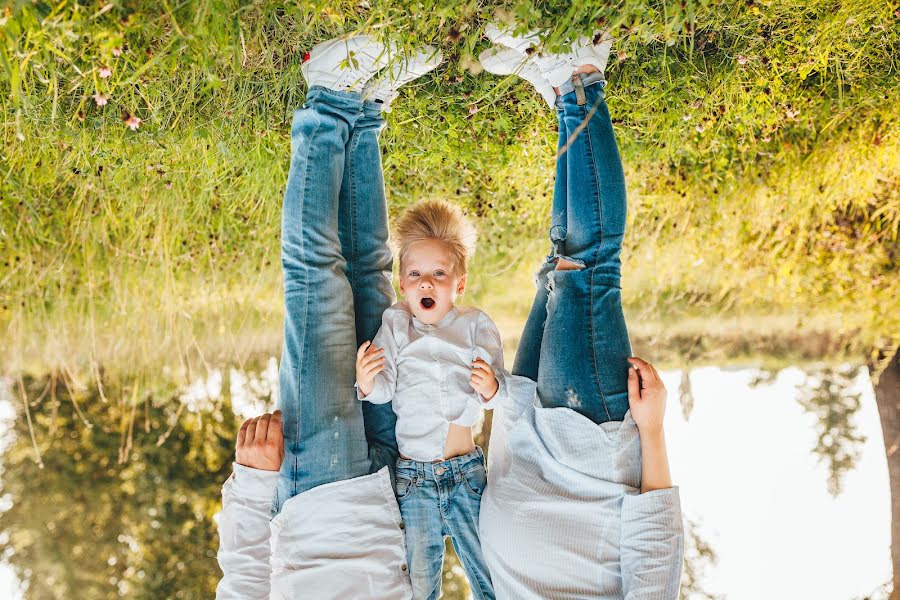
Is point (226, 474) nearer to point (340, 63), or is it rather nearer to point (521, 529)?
point (521, 529)

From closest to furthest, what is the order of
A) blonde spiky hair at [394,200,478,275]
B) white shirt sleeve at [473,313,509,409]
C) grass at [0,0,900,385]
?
grass at [0,0,900,385] < white shirt sleeve at [473,313,509,409] < blonde spiky hair at [394,200,478,275]

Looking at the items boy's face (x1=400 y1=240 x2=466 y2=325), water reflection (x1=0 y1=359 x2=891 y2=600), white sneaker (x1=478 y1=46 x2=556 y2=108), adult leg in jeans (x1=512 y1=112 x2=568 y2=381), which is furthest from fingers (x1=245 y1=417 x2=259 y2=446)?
water reflection (x1=0 y1=359 x2=891 y2=600)

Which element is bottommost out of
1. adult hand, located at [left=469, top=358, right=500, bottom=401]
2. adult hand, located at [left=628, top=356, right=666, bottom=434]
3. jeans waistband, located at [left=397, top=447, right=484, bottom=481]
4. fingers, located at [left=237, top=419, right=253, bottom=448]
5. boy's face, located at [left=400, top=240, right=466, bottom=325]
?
jeans waistband, located at [left=397, top=447, right=484, bottom=481]

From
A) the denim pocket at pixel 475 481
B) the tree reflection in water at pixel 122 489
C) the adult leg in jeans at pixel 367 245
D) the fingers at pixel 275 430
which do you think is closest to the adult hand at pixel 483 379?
the denim pocket at pixel 475 481

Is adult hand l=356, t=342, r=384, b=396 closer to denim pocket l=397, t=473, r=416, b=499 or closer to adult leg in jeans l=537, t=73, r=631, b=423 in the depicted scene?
denim pocket l=397, t=473, r=416, b=499

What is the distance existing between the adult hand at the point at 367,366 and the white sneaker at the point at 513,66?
0.76m

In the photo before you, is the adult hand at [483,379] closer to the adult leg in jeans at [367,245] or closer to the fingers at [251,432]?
the adult leg in jeans at [367,245]

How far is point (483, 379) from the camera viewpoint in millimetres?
1452

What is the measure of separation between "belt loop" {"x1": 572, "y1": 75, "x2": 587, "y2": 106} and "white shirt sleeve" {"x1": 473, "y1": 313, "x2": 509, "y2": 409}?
57cm

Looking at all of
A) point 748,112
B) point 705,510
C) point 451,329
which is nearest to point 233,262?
point 451,329

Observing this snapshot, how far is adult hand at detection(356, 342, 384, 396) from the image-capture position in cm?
145

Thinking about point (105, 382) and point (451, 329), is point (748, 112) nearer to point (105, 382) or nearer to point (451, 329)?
point (451, 329)

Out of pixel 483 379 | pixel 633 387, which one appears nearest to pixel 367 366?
pixel 483 379

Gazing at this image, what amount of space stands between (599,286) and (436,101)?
0.75 m
